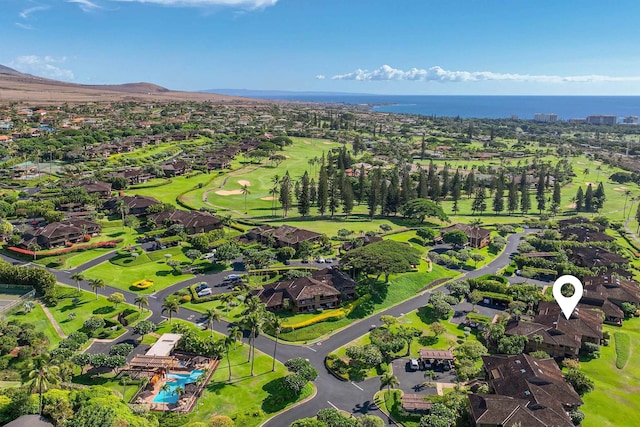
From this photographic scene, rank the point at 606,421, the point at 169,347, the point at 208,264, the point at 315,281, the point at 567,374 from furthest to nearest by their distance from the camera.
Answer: the point at 208,264 → the point at 315,281 → the point at 169,347 → the point at 567,374 → the point at 606,421

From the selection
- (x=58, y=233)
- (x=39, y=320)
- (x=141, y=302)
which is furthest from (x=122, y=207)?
(x=141, y=302)

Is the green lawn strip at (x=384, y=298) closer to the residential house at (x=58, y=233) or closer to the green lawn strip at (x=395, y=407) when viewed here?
the green lawn strip at (x=395, y=407)

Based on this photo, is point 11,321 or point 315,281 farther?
point 315,281

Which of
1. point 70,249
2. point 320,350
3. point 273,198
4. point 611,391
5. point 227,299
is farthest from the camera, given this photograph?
point 273,198

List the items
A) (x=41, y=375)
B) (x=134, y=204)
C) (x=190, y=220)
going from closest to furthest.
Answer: (x=41, y=375), (x=190, y=220), (x=134, y=204)

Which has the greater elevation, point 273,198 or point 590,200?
point 590,200

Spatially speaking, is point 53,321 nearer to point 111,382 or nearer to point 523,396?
point 111,382

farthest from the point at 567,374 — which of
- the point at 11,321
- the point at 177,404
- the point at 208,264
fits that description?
the point at 11,321

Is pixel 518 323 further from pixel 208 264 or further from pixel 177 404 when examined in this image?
pixel 208 264
